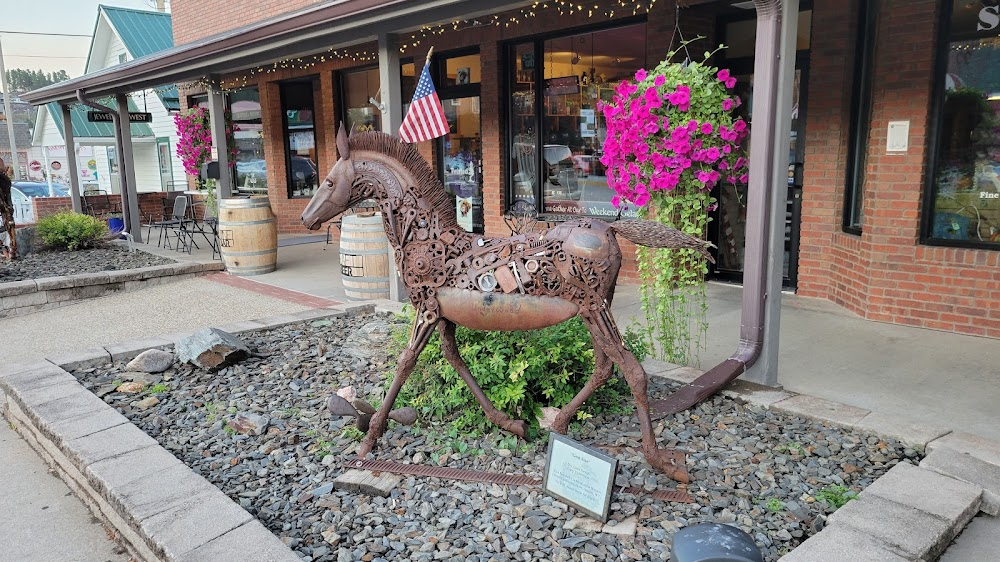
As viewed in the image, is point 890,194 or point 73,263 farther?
point 73,263

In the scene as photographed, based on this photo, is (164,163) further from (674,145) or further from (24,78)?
(24,78)

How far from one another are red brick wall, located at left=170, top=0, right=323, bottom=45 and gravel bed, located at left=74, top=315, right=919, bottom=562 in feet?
31.6

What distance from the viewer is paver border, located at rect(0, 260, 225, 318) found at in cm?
799

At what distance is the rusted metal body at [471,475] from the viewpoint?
9.28 ft

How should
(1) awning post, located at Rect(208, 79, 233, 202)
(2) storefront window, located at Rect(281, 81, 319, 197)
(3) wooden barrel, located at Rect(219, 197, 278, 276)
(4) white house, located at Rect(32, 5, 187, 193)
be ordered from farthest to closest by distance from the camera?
(4) white house, located at Rect(32, 5, 187, 193) < (2) storefront window, located at Rect(281, 81, 319, 197) < (1) awning post, located at Rect(208, 79, 233, 202) < (3) wooden barrel, located at Rect(219, 197, 278, 276)

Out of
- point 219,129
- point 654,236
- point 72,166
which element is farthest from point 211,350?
point 72,166

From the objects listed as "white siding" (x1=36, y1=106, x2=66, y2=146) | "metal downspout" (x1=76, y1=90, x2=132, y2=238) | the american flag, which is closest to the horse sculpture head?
the american flag

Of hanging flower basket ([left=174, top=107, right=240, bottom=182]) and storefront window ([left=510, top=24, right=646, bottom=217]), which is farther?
hanging flower basket ([left=174, top=107, right=240, bottom=182])

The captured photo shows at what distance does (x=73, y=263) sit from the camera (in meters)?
10.0

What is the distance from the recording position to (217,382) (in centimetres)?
462

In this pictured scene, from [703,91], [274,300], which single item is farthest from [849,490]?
[274,300]

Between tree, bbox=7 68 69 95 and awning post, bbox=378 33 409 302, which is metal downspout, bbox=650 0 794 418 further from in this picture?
tree, bbox=7 68 69 95

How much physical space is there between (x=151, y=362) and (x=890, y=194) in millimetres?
5902

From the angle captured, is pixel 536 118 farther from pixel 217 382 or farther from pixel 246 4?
pixel 246 4
